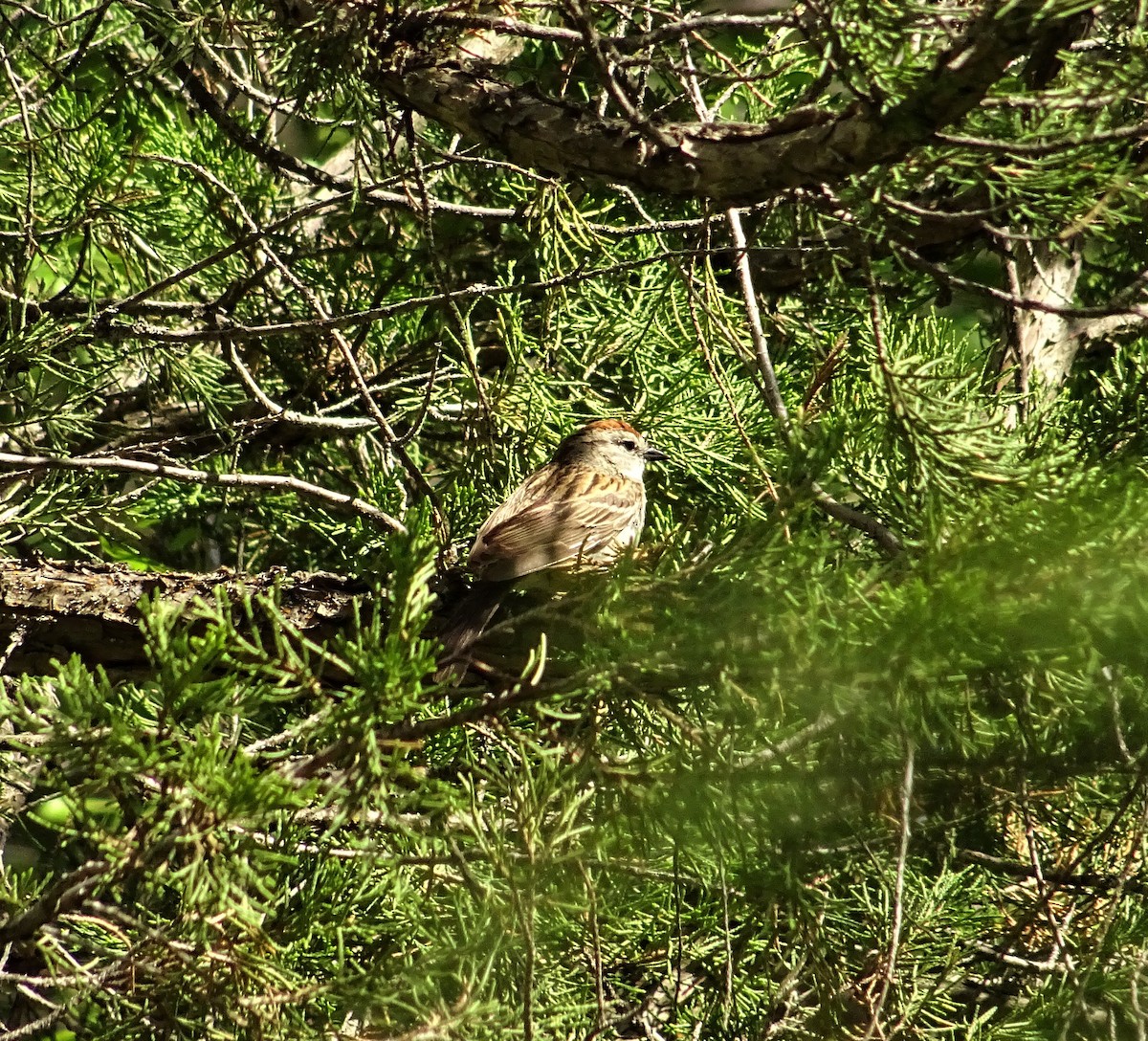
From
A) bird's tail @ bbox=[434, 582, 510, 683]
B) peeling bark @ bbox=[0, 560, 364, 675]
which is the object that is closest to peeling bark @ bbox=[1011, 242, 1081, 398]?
bird's tail @ bbox=[434, 582, 510, 683]

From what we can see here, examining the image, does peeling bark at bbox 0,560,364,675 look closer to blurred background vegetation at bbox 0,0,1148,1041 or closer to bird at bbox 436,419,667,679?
blurred background vegetation at bbox 0,0,1148,1041

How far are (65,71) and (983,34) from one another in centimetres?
345

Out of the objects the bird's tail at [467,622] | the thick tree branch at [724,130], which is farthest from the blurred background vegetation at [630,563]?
the bird's tail at [467,622]

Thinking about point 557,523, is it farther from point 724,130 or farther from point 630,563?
point 724,130

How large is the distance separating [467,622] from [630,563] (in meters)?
1.07

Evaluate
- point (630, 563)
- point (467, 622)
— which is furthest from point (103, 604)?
point (630, 563)

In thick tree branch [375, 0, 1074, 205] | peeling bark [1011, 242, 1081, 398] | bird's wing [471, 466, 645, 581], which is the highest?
thick tree branch [375, 0, 1074, 205]

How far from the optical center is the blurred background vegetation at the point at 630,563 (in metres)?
2.27

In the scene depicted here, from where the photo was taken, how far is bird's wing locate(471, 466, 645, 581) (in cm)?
378

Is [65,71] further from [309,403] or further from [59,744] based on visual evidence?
[59,744]

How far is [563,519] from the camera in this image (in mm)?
4523

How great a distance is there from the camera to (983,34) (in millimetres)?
2094

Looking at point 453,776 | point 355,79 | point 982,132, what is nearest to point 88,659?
point 453,776

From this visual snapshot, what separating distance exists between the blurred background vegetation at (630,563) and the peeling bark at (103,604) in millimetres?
60
